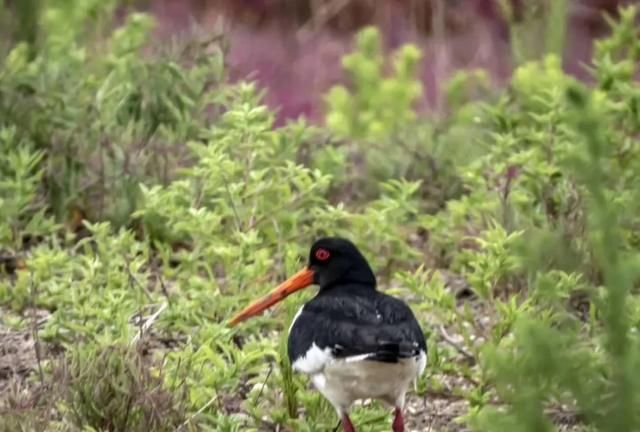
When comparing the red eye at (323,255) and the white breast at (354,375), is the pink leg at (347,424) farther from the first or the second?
the red eye at (323,255)

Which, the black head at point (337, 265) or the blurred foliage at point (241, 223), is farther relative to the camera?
the black head at point (337, 265)

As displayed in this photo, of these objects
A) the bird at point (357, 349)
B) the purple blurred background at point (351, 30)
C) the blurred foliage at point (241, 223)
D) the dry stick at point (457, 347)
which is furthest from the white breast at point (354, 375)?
the purple blurred background at point (351, 30)

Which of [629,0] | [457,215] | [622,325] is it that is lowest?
[629,0]

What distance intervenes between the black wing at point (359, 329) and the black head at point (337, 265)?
0.29m

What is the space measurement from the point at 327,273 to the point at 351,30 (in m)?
7.81

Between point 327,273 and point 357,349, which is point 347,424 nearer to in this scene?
point 357,349

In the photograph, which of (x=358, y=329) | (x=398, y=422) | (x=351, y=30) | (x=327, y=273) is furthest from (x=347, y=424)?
(x=351, y=30)

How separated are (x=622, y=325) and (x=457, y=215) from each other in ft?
11.2

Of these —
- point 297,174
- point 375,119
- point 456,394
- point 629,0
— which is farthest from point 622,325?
point 629,0

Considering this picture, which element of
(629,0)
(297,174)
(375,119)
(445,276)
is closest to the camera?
(297,174)

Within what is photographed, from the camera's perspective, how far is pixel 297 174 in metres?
6.73

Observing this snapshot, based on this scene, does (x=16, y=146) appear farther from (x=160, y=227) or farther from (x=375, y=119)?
(x=375, y=119)

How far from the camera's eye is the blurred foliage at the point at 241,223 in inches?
215

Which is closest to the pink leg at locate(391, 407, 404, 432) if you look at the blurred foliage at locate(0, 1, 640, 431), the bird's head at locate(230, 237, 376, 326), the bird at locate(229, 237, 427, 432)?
the bird at locate(229, 237, 427, 432)
